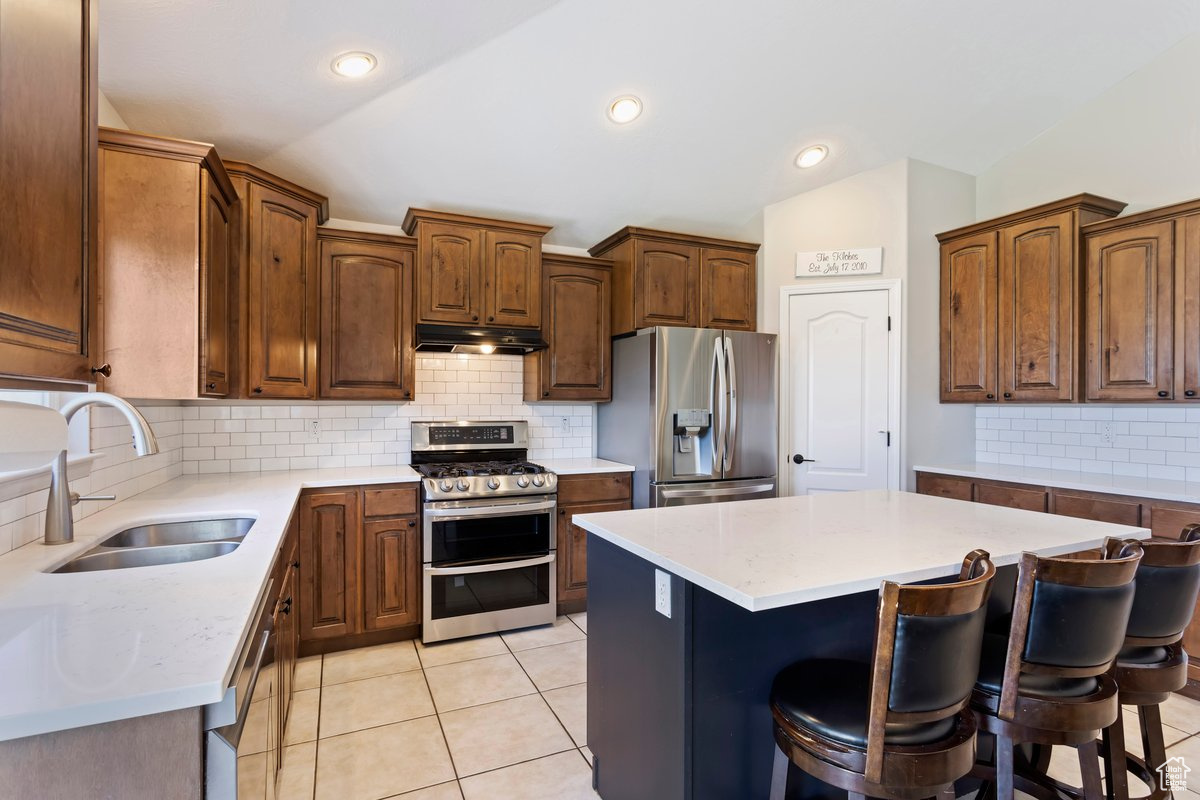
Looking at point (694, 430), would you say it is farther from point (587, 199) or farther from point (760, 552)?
point (760, 552)

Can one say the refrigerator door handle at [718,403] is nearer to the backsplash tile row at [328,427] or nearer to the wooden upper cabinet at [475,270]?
the backsplash tile row at [328,427]

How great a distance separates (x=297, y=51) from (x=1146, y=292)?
407cm

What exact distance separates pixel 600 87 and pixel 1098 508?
3171 millimetres

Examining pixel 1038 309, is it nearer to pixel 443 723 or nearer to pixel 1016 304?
pixel 1016 304

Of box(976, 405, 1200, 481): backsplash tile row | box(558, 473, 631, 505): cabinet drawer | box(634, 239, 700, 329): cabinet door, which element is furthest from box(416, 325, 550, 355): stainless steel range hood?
box(976, 405, 1200, 481): backsplash tile row

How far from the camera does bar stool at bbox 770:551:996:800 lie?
1.17 metres

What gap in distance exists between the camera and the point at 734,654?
1571 mm

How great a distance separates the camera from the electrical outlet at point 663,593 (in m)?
1.56

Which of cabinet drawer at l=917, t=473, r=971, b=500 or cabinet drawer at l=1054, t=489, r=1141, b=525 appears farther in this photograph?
cabinet drawer at l=917, t=473, r=971, b=500

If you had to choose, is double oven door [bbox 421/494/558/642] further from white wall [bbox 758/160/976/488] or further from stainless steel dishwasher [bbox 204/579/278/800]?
white wall [bbox 758/160/976/488]

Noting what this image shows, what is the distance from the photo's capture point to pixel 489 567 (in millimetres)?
3340

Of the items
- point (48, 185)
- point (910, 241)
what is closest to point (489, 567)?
point (48, 185)

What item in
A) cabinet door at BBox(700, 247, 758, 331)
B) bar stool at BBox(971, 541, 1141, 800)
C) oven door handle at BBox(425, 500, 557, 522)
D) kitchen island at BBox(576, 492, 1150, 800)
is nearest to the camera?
bar stool at BBox(971, 541, 1141, 800)

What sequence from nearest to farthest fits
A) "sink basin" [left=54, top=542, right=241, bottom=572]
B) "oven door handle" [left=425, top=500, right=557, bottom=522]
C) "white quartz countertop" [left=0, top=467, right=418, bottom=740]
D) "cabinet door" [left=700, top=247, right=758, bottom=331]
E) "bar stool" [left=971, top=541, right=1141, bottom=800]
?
1. "white quartz countertop" [left=0, top=467, right=418, bottom=740]
2. "bar stool" [left=971, top=541, right=1141, bottom=800]
3. "sink basin" [left=54, top=542, right=241, bottom=572]
4. "oven door handle" [left=425, top=500, right=557, bottom=522]
5. "cabinet door" [left=700, top=247, right=758, bottom=331]
